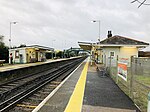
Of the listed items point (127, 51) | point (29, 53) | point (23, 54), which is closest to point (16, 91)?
point (127, 51)

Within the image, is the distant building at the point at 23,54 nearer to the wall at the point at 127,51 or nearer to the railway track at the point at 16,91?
the wall at the point at 127,51

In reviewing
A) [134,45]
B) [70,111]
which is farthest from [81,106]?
[134,45]

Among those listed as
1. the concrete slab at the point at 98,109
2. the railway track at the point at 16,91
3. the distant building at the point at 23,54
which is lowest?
the railway track at the point at 16,91

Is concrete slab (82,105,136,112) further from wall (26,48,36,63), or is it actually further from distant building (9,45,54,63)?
wall (26,48,36,63)

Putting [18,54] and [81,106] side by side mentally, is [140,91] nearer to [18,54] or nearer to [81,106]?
[81,106]

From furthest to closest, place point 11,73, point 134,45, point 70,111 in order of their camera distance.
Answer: point 134,45 < point 11,73 < point 70,111

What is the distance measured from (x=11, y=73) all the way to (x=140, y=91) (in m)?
13.5

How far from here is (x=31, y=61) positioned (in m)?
47.7

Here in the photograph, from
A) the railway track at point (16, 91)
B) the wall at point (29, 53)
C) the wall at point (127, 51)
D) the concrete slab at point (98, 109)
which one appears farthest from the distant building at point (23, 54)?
the concrete slab at point (98, 109)

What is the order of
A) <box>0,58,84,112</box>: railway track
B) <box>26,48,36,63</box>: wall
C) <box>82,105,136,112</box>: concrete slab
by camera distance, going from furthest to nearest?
<box>26,48,36,63</box>: wall < <box>0,58,84,112</box>: railway track < <box>82,105,136,112</box>: concrete slab

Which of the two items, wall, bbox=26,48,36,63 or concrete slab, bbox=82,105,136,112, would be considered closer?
concrete slab, bbox=82,105,136,112

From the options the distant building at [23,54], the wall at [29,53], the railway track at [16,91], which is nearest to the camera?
the railway track at [16,91]

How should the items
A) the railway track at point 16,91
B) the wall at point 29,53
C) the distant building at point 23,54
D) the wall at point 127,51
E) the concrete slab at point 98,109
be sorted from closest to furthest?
the concrete slab at point 98,109, the railway track at point 16,91, the wall at point 127,51, the distant building at point 23,54, the wall at point 29,53

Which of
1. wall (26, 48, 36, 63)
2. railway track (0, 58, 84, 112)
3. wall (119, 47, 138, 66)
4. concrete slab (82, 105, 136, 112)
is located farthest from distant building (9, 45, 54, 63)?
concrete slab (82, 105, 136, 112)
